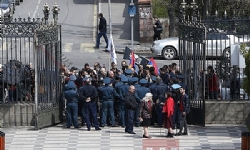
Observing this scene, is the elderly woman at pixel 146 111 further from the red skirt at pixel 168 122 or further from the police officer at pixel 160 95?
the police officer at pixel 160 95

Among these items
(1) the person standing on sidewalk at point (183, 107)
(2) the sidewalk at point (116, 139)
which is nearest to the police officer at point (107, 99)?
(2) the sidewalk at point (116, 139)

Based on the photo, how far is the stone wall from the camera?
87.7 feet

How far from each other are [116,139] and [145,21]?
21.4 meters

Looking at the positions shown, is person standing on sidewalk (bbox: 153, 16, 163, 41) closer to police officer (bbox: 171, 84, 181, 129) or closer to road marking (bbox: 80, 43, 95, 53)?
road marking (bbox: 80, 43, 95, 53)

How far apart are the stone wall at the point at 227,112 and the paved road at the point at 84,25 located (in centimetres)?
1141

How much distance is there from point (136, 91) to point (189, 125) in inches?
75.7

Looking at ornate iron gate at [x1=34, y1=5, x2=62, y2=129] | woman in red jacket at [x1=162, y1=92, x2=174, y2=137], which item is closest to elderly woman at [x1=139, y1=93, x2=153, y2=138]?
woman in red jacket at [x1=162, y1=92, x2=174, y2=137]

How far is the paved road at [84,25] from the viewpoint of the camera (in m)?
41.1

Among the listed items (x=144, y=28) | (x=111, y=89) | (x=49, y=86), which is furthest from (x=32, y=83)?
(x=144, y=28)

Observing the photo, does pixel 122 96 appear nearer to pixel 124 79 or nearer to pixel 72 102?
pixel 124 79

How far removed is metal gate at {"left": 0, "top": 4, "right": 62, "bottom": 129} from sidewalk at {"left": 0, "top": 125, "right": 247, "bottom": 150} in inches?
22.4

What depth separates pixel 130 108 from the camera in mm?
25734

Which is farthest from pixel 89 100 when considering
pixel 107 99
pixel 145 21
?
pixel 145 21

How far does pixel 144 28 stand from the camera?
45.9 meters
